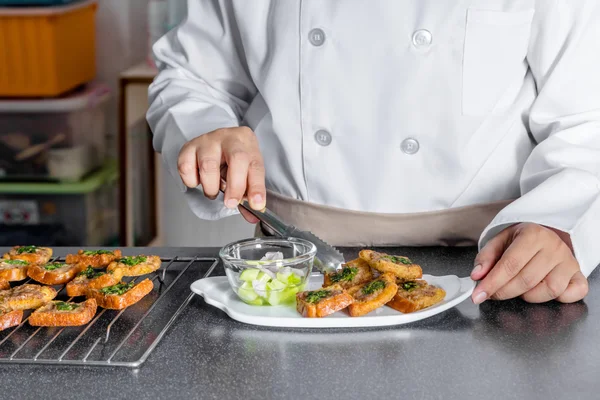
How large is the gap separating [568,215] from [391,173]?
0.30 meters

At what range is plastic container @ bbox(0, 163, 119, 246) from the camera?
296 cm

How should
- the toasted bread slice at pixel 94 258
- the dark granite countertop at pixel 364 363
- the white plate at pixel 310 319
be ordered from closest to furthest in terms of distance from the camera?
the dark granite countertop at pixel 364 363, the white plate at pixel 310 319, the toasted bread slice at pixel 94 258

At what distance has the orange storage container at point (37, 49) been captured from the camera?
9.09 ft

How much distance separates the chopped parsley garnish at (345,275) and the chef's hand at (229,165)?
0.43ft

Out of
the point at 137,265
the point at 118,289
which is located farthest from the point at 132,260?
the point at 118,289

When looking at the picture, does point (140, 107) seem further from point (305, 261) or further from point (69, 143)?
point (305, 261)

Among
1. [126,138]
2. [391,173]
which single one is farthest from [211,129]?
[126,138]

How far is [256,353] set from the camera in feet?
2.94

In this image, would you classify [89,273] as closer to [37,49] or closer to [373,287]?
[373,287]

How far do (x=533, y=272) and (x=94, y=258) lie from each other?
0.60 m

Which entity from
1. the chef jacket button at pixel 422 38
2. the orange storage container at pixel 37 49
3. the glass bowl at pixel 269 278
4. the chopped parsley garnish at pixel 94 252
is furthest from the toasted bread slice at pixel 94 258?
the orange storage container at pixel 37 49

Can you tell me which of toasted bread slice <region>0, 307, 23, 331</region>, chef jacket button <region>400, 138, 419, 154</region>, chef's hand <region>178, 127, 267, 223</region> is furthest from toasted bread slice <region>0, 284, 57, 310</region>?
chef jacket button <region>400, 138, 419, 154</region>

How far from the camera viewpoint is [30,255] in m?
1.20

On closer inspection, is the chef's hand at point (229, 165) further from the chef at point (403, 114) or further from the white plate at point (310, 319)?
the white plate at point (310, 319)
